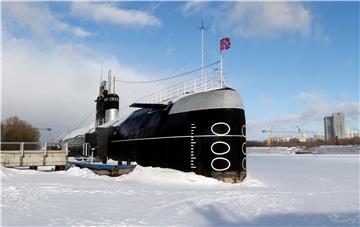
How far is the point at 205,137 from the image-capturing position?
62.0 feet

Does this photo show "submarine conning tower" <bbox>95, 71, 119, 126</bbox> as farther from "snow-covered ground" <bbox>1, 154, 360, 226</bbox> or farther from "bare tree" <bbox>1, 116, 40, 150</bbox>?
"bare tree" <bbox>1, 116, 40, 150</bbox>

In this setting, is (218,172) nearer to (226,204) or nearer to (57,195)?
(226,204)

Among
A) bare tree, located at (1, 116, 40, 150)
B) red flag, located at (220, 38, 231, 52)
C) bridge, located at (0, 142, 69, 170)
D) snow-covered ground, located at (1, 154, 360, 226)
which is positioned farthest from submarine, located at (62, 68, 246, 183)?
bare tree, located at (1, 116, 40, 150)

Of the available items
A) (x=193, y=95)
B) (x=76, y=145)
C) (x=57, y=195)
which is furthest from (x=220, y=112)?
(x=76, y=145)

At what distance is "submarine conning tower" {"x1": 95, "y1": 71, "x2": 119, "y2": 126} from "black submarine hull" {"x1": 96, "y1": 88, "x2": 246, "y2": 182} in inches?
568

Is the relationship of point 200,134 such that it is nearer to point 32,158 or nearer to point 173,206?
point 173,206

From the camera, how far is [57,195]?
13758 millimetres

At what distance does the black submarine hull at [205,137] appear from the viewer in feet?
61.6

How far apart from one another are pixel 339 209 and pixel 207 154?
7.92m

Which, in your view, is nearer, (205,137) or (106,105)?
(205,137)

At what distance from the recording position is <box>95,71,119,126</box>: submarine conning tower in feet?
115

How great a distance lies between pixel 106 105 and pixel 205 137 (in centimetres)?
1948

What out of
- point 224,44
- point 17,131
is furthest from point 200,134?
point 17,131

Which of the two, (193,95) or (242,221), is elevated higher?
(193,95)
